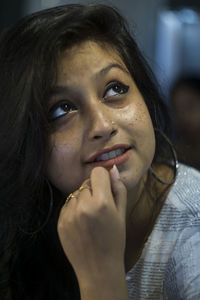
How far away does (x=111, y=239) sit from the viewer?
1.03m

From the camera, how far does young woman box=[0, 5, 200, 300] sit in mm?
1041

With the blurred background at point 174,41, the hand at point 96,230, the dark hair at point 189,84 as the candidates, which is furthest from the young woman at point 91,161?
the dark hair at point 189,84

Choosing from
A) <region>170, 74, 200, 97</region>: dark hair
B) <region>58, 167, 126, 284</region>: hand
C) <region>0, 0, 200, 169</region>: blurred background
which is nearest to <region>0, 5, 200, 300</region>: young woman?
<region>58, 167, 126, 284</region>: hand

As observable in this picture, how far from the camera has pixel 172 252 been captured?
120 cm

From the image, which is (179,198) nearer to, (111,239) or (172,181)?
(172,181)

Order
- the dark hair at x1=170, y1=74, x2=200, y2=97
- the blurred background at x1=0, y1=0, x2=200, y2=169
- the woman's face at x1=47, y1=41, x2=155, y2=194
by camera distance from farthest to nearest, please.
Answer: the dark hair at x1=170, y1=74, x2=200, y2=97, the blurred background at x1=0, y1=0, x2=200, y2=169, the woman's face at x1=47, y1=41, x2=155, y2=194

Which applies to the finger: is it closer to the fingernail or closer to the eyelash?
the fingernail

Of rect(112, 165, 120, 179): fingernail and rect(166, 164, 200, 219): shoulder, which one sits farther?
rect(166, 164, 200, 219): shoulder

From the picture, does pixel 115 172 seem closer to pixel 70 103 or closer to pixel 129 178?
pixel 129 178

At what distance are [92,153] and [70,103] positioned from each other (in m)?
0.15

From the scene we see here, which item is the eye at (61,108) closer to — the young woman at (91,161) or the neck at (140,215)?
the young woman at (91,161)

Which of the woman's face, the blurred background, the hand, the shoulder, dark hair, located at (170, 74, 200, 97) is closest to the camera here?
the hand

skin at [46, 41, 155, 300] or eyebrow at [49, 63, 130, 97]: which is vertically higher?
eyebrow at [49, 63, 130, 97]

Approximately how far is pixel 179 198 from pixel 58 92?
18.4 inches
